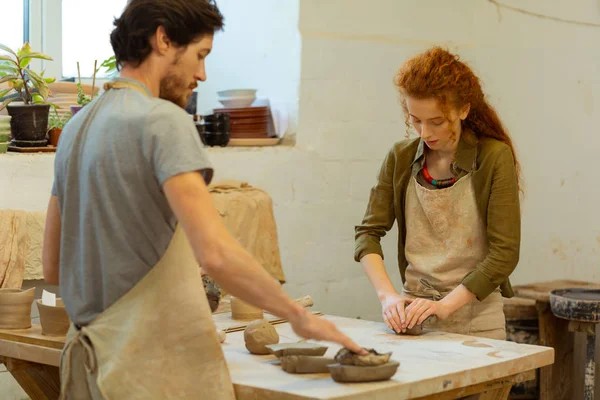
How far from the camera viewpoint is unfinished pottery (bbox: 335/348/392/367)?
208 centimetres

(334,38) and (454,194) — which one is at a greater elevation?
(334,38)

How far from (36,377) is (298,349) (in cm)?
94

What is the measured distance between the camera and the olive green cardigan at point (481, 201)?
276 centimetres

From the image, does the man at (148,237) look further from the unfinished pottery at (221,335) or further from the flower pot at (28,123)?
the flower pot at (28,123)

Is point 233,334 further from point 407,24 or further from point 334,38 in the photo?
point 407,24

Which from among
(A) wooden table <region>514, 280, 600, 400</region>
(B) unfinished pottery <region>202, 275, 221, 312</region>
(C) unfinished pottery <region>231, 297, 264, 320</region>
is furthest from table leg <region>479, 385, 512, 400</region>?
(A) wooden table <region>514, 280, 600, 400</region>

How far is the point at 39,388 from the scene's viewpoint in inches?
106

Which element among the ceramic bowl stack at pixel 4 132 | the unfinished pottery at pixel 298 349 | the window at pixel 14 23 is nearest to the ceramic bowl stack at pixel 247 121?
the window at pixel 14 23

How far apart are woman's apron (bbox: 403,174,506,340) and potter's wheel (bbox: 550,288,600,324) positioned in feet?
3.20

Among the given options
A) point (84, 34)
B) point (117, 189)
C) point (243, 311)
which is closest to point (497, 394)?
Result: point (243, 311)

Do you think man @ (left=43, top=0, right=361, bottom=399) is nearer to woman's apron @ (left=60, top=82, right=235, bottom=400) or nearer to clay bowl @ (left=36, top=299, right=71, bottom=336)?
woman's apron @ (left=60, top=82, right=235, bottom=400)

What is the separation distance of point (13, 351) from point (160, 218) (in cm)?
103

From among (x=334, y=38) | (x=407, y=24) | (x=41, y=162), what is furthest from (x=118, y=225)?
(x=407, y=24)

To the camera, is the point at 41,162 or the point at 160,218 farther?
the point at 41,162
